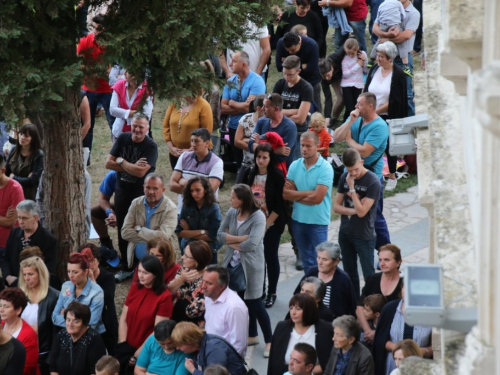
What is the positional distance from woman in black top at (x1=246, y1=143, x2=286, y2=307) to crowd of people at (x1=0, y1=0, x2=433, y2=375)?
2cm

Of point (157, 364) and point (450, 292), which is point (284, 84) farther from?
point (450, 292)

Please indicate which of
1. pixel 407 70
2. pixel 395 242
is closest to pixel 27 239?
pixel 395 242

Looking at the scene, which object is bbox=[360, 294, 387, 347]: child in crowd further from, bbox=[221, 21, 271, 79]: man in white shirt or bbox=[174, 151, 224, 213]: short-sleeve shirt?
bbox=[221, 21, 271, 79]: man in white shirt

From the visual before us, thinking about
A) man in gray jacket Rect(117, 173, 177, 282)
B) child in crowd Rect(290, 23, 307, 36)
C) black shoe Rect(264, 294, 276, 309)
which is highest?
child in crowd Rect(290, 23, 307, 36)

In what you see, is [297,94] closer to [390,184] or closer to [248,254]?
[390,184]

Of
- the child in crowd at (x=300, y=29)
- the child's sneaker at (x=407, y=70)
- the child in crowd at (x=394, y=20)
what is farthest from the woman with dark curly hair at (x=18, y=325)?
the child in crowd at (x=394, y=20)

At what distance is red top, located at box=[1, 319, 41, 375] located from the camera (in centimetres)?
773

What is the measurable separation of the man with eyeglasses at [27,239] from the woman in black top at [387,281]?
3370 millimetres

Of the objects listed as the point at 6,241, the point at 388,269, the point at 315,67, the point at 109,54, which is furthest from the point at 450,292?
the point at 315,67

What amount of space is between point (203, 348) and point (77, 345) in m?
1.22

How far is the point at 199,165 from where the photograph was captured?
33.5 feet

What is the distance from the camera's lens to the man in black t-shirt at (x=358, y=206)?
29.5 feet

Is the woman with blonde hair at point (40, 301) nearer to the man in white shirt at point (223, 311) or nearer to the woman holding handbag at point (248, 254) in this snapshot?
the man in white shirt at point (223, 311)

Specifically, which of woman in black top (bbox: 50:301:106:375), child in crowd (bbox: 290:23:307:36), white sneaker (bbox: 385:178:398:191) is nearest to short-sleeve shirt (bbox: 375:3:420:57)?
child in crowd (bbox: 290:23:307:36)
